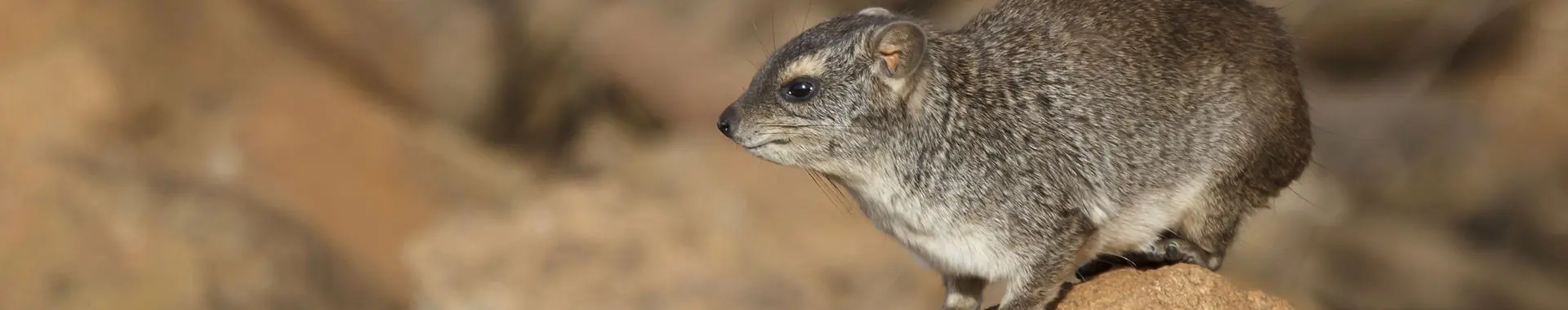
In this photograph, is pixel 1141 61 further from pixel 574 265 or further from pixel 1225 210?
pixel 574 265

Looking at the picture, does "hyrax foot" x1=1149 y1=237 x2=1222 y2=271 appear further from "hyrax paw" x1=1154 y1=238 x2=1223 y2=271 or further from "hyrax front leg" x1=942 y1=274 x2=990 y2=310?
"hyrax front leg" x1=942 y1=274 x2=990 y2=310

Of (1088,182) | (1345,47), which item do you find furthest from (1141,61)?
(1345,47)

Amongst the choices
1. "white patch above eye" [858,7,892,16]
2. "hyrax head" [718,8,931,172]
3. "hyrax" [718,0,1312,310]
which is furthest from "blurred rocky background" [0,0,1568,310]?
"hyrax head" [718,8,931,172]

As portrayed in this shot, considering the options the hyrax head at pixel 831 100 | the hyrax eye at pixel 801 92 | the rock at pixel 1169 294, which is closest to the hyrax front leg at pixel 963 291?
the rock at pixel 1169 294

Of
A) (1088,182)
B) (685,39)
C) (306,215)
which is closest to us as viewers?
(1088,182)

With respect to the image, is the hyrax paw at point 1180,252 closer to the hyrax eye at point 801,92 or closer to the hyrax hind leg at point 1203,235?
the hyrax hind leg at point 1203,235

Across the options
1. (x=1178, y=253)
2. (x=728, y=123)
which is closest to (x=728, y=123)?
(x=728, y=123)
